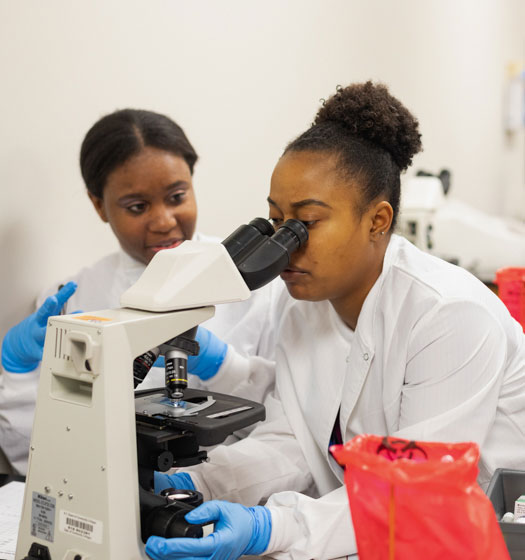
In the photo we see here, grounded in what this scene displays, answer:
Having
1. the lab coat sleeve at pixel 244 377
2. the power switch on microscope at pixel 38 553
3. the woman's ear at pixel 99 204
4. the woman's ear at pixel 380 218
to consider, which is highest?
the woman's ear at pixel 99 204

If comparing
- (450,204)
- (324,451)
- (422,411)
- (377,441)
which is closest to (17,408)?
(324,451)

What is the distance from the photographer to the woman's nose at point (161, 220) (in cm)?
188

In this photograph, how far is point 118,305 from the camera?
1984 millimetres

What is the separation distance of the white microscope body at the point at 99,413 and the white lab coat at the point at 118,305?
2.25 ft

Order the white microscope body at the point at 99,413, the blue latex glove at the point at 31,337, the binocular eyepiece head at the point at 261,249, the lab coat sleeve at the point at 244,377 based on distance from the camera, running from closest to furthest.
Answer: the white microscope body at the point at 99,413 → the binocular eyepiece head at the point at 261,249 → the blue latex glove at the point at 31,337 → the lab coat sleeve at the point at 244,377

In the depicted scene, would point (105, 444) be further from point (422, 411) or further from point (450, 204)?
point (450, 204)

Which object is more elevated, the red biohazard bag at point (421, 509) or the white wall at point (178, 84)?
the white wall at point (178, 84)

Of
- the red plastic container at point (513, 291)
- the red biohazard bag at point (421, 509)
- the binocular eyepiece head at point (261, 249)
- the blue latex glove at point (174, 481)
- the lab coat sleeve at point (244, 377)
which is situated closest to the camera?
the red biohazard bag at point (421, 509)

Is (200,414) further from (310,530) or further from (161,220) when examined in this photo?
(161,220)

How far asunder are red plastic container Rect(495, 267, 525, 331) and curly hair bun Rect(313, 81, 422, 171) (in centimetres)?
78

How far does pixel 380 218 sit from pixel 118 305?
0.85 m

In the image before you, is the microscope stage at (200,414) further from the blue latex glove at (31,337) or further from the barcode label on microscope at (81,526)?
the blue latex glove at (31,337)

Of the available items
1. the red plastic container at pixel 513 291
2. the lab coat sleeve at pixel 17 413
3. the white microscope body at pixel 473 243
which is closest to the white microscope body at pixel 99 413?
the lab coat sleeve at pixel 17 413

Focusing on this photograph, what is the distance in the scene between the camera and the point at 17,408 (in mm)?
1823
